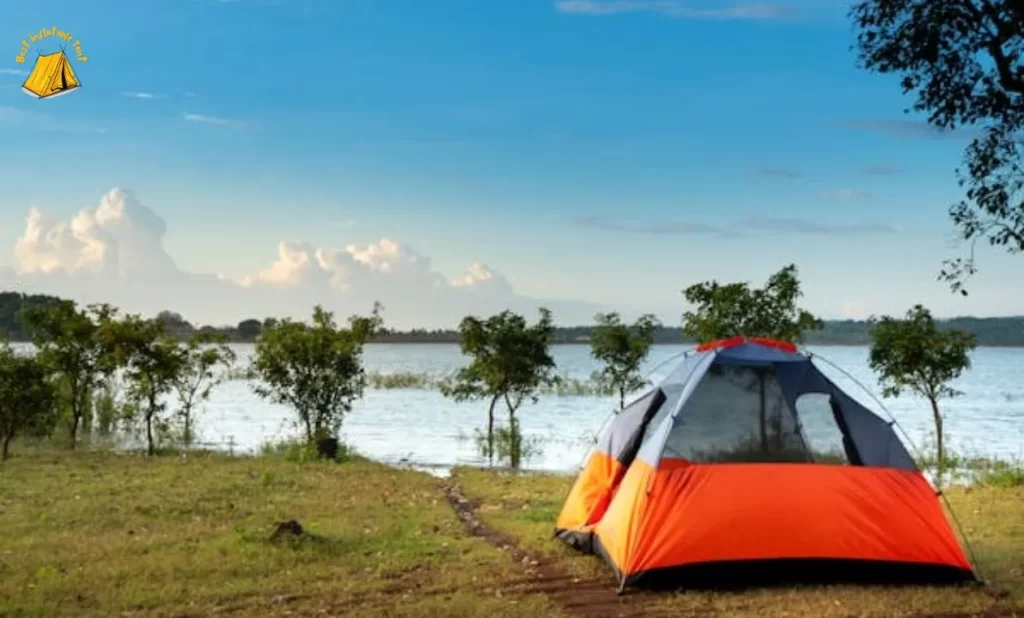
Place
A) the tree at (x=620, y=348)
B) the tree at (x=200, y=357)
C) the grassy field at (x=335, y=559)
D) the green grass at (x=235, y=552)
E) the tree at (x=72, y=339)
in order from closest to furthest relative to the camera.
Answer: the grassy field at (x=335, y=559)
the green grass at (x=235, y=552)
the tree at (x=72, y=339)
the tree at (x=200, y=357)
the tree at (x=620, y=348)

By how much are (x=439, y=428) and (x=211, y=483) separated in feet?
68.9

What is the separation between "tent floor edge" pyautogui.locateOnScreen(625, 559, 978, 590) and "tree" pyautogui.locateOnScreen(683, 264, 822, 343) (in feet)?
46.7

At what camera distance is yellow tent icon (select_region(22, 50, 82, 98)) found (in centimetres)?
1534

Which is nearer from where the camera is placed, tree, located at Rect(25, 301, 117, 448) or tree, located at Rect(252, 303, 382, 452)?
tree, located at Rect(252, 303, 382, 452)

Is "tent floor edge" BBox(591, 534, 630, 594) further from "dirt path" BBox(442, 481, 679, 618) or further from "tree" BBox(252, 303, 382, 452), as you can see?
"tree" BBox(252, 303, 382, 452)

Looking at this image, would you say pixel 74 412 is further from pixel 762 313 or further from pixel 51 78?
pixel 762 313

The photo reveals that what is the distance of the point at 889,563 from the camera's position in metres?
9.67

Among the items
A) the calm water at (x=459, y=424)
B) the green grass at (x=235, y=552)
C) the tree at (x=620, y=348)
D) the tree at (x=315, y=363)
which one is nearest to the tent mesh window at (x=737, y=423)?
the green grass at (x=235, y=552)

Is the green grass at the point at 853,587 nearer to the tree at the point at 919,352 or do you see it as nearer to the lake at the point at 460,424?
the lake at the point at 460,424

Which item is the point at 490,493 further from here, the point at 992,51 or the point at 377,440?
the point at 377,440

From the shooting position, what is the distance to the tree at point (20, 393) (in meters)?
22.3

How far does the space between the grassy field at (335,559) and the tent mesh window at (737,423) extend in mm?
1393

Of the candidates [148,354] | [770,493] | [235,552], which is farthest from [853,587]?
[148,354]

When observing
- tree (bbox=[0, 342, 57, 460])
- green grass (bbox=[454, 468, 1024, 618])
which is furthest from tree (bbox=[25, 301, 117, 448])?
green grass (bbox=[454, 468, 1024, 618])
